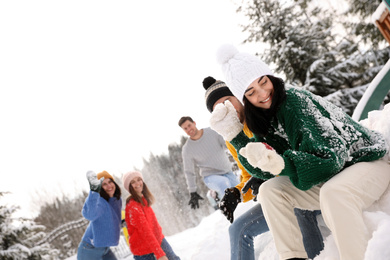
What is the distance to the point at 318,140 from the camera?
4.91 ft

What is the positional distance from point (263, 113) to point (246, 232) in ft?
3.38

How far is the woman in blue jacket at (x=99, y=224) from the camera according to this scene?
4000 mm

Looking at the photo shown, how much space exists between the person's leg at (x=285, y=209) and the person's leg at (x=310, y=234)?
1.21 feet

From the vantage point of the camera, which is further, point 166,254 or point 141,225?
point 166,254

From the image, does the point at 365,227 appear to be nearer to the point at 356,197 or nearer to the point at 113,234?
the point at 356,197

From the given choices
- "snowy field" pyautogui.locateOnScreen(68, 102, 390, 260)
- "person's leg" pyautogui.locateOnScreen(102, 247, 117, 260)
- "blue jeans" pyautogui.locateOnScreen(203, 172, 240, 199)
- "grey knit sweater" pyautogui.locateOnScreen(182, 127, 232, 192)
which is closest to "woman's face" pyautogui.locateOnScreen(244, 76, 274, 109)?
"snowy field" pyautogui.locateOnScreen(68, 102, 390, 260)

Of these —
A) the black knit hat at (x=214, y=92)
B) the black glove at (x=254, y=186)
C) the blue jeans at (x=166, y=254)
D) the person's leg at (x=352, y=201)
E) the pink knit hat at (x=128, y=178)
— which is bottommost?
the blue jeans at (x=166, y=254)

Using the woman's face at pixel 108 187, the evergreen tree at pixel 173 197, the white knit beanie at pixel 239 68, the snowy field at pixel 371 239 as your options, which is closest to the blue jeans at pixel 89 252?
the woman's face at pixel 108 187

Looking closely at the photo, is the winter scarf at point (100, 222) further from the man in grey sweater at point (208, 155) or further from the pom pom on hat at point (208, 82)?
the pom pom on hat at point (208, 82)

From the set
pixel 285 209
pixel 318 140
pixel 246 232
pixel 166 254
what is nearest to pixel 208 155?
pixel 166 254

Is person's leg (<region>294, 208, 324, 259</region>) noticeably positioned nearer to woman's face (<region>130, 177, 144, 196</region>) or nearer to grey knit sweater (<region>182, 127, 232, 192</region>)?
grey knit sweater (<region>182, 127, 232, 192</region>)

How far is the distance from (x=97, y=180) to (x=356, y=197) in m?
3.94

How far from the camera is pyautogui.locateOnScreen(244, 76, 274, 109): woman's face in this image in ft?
5.99

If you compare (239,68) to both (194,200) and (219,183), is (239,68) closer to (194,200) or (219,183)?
(219,183)
